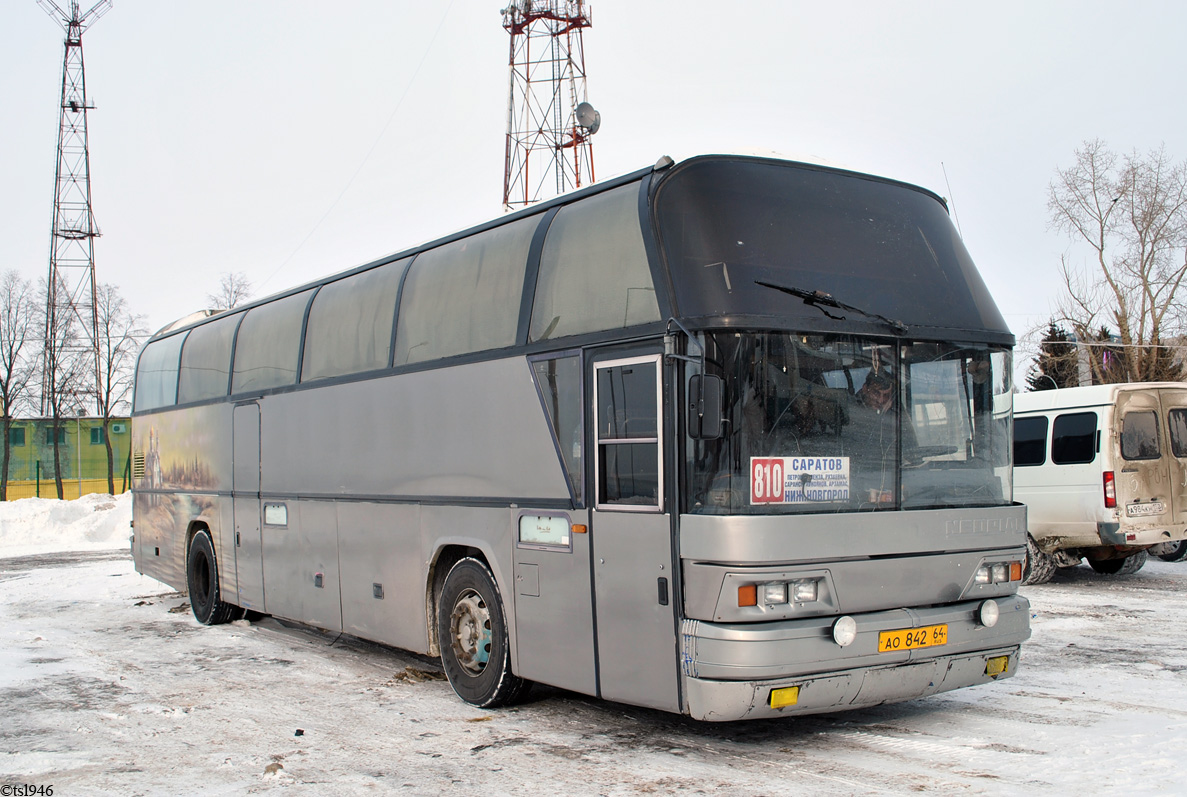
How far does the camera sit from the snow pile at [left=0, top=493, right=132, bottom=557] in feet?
79.2

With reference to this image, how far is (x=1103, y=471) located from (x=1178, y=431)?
1.50 metres

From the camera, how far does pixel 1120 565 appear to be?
1534 cm

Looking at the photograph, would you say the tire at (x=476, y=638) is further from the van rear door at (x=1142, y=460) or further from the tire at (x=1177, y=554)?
the tire at (x=1177, y=554)

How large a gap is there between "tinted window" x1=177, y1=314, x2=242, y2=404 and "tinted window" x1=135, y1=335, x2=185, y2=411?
0.34 m

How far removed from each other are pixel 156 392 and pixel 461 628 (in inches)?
338

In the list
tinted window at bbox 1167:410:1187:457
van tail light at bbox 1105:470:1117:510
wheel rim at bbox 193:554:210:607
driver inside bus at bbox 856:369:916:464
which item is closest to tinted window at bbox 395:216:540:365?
driver inside bus at bbox 856:369:916:464

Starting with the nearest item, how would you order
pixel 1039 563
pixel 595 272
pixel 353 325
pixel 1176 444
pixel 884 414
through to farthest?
pixel 884 414
pixel 595 272
pixel 353 325
pixel 1176 444
pixel 1039 563

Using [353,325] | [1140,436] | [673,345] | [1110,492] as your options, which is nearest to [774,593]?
[673,345]

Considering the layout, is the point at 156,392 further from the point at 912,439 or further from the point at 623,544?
the point at 912,439

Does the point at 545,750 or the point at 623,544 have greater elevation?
the point at 623,544

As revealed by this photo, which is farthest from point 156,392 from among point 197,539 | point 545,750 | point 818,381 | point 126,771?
point 818,381

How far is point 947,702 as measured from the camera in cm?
732

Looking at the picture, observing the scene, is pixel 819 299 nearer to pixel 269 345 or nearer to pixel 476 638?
pixel 476 638

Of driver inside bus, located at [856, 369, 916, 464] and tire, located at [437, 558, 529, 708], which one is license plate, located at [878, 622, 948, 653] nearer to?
driver inside bus, located at [856, 369, 916, 464]
